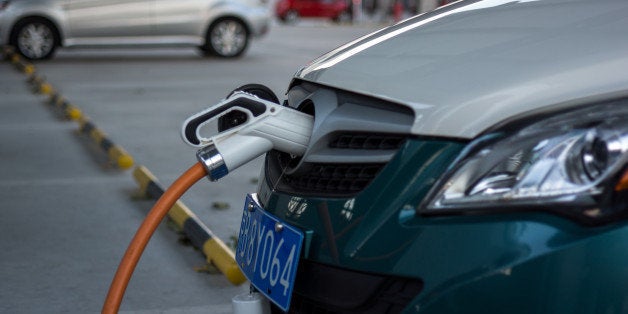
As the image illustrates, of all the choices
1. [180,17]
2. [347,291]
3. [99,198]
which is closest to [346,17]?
[180,17]

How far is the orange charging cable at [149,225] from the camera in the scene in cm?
259

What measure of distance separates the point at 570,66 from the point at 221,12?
587 inches

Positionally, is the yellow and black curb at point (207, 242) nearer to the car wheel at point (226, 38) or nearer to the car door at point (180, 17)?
the car door at point (180, 17)

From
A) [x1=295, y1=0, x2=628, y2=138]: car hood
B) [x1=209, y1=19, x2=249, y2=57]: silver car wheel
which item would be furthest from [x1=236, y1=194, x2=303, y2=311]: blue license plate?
[x1=209, y1=19, x2=249, y2=57]: silver car wheel

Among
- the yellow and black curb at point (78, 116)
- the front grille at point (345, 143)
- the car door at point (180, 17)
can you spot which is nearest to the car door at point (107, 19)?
the car door at point (180, 17)

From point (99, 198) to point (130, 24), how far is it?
10.4 meters

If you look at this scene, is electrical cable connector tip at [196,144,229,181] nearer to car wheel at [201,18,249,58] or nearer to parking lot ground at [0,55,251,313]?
parking lot ground at [0,55,251,313]

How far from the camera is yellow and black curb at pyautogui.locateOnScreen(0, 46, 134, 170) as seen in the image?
7129mm

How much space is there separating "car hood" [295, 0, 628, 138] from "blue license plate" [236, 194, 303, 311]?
1.20 feet

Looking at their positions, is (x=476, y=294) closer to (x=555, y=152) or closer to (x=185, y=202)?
(x=555, y=152)

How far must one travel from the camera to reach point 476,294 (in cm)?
204

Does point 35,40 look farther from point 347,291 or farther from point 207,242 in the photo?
point 347,291

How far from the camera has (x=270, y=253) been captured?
2.54m

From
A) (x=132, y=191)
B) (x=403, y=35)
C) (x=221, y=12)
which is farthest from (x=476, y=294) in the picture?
(x=221, y=12)
